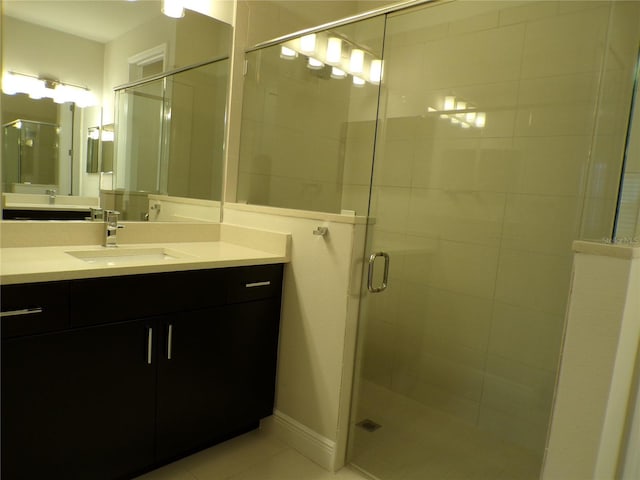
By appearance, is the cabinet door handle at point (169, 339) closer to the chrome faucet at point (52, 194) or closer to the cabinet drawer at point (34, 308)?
the cabinet drawer at point (34, 308)

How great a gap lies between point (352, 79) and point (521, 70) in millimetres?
932

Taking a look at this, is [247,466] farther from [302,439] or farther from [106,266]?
[106,266]

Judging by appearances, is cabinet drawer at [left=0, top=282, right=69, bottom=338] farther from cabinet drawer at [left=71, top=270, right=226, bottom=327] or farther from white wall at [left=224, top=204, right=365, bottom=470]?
white wall at [left=224, top=204, right=365, bottom=470]

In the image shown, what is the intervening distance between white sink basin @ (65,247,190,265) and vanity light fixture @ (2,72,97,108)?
24.5 inches

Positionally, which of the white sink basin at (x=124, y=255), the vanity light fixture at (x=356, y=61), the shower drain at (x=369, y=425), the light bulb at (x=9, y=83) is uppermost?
the vanity light fixture at (x=356, y=61)

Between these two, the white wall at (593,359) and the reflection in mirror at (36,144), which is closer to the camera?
the white wall at (593,359)

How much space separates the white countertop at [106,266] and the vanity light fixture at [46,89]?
1.99ft

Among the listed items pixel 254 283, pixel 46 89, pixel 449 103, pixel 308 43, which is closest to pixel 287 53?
pixel 308 43

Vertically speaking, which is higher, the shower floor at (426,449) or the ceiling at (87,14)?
the ceiling at (87,14)

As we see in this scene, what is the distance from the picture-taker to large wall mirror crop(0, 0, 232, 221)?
→ 1.65m

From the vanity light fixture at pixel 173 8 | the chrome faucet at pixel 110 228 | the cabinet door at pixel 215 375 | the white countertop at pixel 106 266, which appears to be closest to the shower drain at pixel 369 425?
the cabinet door at pixel 215 375

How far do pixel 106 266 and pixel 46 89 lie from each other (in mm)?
829

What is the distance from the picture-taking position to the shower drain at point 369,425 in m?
2.06

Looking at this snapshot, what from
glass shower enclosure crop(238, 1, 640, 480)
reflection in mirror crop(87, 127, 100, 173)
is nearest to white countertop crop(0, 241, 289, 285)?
reflection in mirror crop(87, 127, 100, 173)
